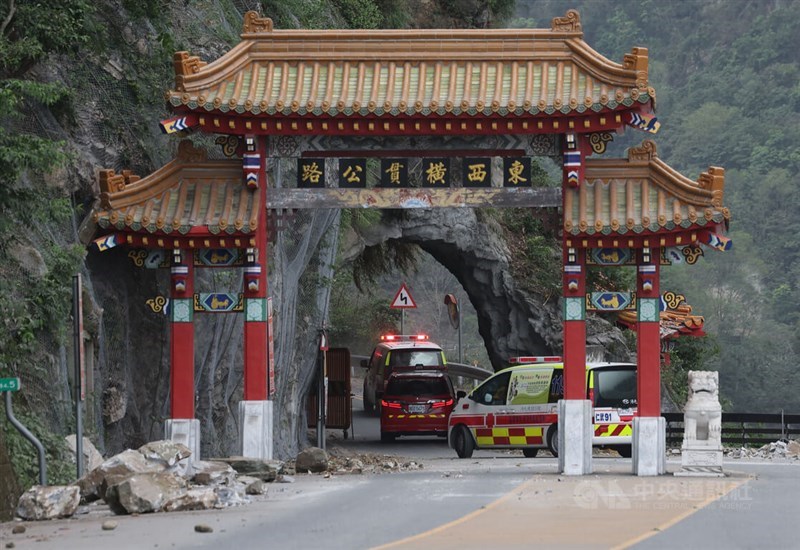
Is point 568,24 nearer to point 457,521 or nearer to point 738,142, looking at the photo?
point 457,521

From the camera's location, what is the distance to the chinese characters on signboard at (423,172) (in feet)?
68.8

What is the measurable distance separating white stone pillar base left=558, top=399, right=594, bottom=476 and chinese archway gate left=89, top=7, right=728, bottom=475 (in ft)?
0.08

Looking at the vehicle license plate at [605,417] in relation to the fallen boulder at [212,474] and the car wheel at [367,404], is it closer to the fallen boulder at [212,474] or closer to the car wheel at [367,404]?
the fallen boulder at [212,474]

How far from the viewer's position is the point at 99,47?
21.3 metres

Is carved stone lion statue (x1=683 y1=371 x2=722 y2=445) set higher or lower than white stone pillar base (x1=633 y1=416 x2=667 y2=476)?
higher

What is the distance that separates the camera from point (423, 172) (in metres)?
21.0

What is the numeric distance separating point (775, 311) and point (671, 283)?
6.57 m

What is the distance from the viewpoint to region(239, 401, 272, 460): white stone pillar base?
20.6m

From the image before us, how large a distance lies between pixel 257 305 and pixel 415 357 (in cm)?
1472

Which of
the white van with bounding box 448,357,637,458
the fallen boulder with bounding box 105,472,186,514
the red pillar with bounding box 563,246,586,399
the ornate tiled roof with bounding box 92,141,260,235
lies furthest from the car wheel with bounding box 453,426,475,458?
the fallen boulder with bounding box 105,472,186,514

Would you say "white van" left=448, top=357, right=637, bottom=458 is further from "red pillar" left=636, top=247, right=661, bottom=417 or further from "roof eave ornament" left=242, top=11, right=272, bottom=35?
"roof eave ornament" left=242, top=11, right=272, bottom=35

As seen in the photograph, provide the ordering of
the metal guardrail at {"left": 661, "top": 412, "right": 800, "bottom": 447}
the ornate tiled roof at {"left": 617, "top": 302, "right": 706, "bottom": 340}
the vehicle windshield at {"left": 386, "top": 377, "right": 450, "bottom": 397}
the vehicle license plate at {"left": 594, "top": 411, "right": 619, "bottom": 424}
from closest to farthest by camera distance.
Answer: the vehicle license plate at {"left": 594, "top": 411, "right": 619, "bottom": 424} < the metal guardrail at {"left": 661, "top": 412, "right": 800, "bottom": 447} < the vehicle windshield at {"left": 386, "top": 377, "right": 450, "bottom": 397} < the ornate tiled roof at {"left": 617, "top": 302, "right": 706, "bottom": 340}

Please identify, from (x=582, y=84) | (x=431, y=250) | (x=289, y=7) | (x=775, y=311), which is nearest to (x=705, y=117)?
(x=775, y=311)

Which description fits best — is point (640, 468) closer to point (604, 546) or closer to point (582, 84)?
point (582, 84)
